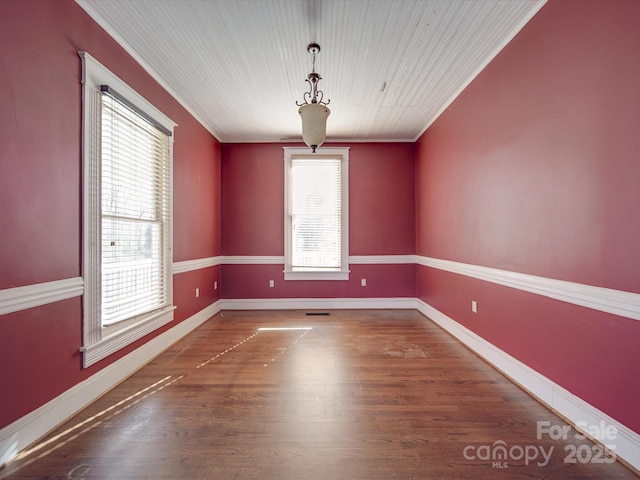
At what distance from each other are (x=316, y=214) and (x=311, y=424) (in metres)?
3.19

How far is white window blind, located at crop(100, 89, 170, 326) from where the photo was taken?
214 centimetres

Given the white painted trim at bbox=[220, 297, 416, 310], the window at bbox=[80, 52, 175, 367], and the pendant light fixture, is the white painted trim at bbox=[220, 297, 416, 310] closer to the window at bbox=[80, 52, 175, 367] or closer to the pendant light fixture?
the window at bbox=[80, 52, 175, 367]

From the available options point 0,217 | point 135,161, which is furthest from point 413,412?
point 135,161

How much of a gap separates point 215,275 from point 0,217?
3002 millimetres

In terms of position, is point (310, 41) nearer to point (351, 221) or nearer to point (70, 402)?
point (351, 221)

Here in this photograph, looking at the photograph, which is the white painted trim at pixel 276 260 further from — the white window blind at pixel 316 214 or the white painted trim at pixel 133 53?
the white painted trim at pixel 133 53

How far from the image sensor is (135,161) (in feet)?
8.07

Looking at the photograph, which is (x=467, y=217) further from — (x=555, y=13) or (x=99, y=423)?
(x=99, y=423)

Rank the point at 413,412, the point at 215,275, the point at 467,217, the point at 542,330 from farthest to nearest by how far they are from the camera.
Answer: the point at 215,275, the point at 467,217, the point at 542,330, the point at 413,412

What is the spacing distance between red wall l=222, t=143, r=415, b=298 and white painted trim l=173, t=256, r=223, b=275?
0.28 metres

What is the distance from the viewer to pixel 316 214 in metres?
4.53

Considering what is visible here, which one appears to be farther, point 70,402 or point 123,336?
point 123,336

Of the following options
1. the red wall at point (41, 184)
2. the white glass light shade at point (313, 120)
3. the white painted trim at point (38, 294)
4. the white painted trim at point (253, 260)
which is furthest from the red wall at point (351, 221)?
the white painted trim at point (38, 294)

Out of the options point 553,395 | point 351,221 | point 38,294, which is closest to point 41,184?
point 38,294
